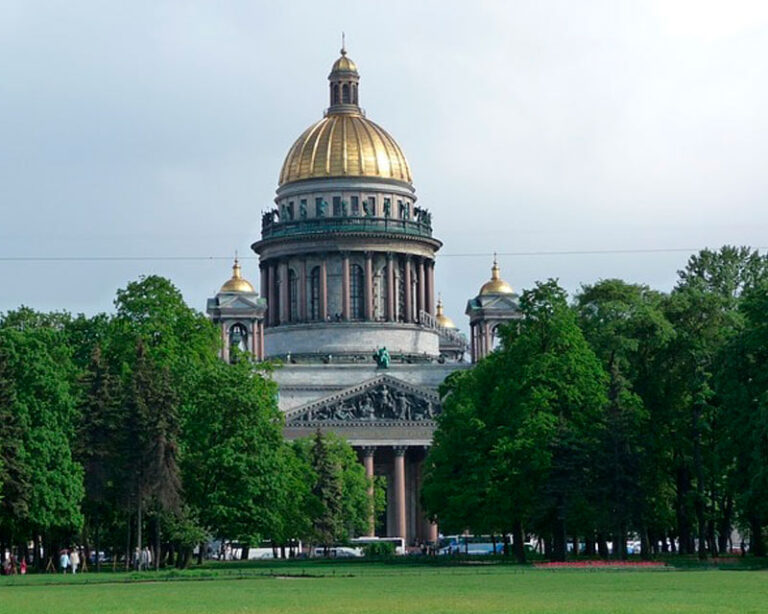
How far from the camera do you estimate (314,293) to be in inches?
6693

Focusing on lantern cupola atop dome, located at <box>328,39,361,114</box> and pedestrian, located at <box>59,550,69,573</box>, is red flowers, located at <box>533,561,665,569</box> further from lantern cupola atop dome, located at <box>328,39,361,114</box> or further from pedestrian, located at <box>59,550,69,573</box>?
lantern cupola atop dome, located at <box>328,39,361,114</box>

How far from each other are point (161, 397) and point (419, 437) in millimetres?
73138

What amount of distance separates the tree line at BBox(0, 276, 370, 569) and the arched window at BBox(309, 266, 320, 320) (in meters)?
69.2

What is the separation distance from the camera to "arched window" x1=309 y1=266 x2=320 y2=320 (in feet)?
556

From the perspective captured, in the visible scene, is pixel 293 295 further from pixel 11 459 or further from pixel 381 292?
pixel 11 459

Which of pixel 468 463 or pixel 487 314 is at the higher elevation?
pixel 487 314

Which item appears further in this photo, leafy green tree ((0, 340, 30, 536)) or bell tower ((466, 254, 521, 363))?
bell tower ((466, 254, 521, 363))

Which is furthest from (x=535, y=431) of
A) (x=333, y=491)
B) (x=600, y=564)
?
(x=333, y=491)

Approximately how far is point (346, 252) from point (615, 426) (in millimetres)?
89306

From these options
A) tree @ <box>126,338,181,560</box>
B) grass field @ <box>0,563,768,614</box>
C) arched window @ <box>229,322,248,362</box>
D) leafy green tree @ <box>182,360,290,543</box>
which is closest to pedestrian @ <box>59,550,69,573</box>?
tree @ <box>126,338,181,560</box>

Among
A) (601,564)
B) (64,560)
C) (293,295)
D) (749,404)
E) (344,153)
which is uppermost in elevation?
(344,153)

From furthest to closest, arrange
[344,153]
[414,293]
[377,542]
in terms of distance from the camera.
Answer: [414,293]
[344,153]
[377,542]

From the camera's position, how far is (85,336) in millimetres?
99375

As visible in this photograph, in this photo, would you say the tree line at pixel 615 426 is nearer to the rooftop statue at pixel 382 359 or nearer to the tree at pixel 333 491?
the tree at pixel 333 491
